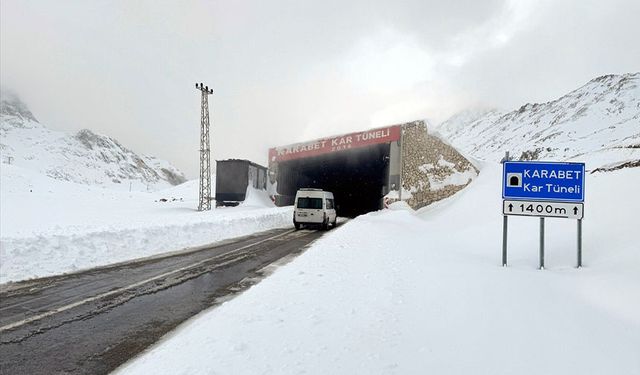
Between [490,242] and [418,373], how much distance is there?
9.15m

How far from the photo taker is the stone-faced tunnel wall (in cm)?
2773

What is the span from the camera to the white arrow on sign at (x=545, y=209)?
844 centimetres

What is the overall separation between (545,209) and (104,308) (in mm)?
8842

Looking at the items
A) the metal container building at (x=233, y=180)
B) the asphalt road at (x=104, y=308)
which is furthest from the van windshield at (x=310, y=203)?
the metal container building at (x=233, y=180)

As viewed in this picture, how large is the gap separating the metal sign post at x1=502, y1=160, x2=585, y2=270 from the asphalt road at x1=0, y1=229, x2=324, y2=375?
6017mm

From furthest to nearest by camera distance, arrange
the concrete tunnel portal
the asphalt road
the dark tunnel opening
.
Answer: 1. the dark tunnel opening
2. the concrete tunnel portal
3. the asphalt road

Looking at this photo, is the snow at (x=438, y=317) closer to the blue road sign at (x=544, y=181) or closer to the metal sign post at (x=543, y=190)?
the metal sign post at (x=543, y=190)

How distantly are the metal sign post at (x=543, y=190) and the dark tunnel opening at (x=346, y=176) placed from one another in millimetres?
23648

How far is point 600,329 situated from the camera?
4457mm

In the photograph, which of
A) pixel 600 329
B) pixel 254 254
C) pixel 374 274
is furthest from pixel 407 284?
pixel 254 254

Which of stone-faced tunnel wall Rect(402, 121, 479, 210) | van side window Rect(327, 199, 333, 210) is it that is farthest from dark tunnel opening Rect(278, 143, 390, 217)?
van side window Rect(327, 199, 333, 210)

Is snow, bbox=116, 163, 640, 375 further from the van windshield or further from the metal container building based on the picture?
the metal container building

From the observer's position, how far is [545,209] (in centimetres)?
870

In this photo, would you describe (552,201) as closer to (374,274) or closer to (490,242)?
(490,242)
